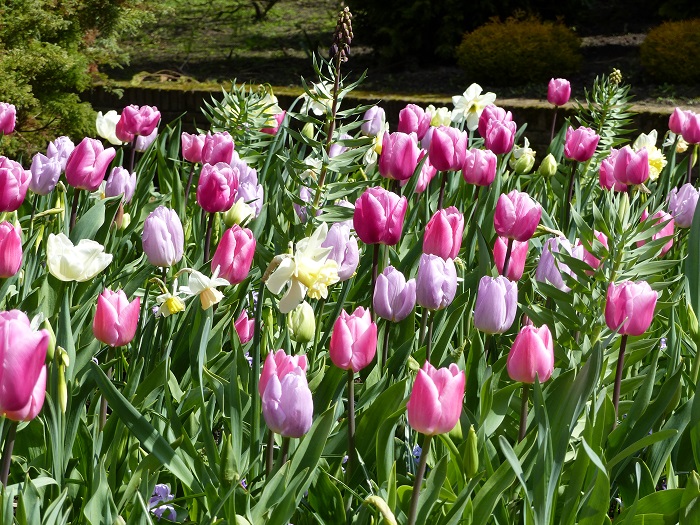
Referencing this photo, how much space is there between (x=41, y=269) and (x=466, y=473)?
146 centimetres

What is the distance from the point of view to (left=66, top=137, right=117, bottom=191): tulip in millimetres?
2221

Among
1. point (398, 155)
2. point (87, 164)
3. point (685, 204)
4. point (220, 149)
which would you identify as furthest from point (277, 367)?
point (685, 204)

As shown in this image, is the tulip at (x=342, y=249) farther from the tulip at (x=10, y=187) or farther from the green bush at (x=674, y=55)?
the green bush at (x=674, y=55)

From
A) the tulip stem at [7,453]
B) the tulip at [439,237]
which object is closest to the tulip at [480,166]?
the tulip at [439,237]

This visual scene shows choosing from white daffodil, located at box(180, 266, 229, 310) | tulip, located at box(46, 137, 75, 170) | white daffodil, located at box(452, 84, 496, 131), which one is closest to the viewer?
white daffodil, located at box(180, 266, 229, 310)

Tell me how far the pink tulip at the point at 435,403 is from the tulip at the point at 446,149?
1.29m

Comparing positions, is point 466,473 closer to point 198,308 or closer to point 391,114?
point 198,308

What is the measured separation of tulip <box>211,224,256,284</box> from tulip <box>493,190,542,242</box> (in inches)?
20.2

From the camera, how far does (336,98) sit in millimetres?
2020

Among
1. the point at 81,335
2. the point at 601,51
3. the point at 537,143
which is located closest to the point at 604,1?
the point at 601,51

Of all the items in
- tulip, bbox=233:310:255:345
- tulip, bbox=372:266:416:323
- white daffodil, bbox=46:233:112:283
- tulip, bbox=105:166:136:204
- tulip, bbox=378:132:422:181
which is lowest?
tulip, bbox=233:310:255:345

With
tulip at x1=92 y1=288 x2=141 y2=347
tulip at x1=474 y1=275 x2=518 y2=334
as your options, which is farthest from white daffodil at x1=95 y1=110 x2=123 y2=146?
tulip at x1=474 y1=275 x2=518 y2=334

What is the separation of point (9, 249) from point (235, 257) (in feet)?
1.28

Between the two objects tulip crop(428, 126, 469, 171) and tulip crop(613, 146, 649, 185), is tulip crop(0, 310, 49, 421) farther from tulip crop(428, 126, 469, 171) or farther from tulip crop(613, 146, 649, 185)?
tulip crop(613, 146, 649, 185)
